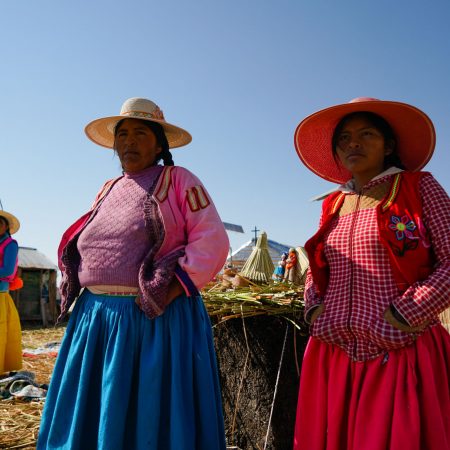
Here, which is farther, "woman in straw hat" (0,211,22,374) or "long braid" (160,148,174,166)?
"woman in straw hat" (0,211,22,374)

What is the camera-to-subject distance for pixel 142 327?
7.57 feet

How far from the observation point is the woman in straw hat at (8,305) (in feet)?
19.6

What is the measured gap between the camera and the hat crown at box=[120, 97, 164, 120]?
8.66ft

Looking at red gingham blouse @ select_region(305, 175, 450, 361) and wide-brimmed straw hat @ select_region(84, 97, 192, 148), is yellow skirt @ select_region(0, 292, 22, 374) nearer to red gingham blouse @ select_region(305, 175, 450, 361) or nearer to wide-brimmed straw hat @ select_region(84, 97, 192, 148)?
wide-brimmed straw hat @ select_region(84, 97, 192, 148)

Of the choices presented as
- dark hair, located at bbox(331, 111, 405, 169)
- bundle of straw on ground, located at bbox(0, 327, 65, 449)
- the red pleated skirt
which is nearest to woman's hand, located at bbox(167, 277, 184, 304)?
the red pleated skirt

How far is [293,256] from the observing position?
594cm

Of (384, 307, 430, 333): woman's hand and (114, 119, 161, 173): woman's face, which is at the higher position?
(114, 119, 161, 173): woman's face

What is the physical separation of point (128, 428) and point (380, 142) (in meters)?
1.80

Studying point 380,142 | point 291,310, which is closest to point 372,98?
point 380,142

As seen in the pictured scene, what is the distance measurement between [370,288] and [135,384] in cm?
117

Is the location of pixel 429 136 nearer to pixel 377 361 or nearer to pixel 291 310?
pixel 377 361

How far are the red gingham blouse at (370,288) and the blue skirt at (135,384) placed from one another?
0.60 m

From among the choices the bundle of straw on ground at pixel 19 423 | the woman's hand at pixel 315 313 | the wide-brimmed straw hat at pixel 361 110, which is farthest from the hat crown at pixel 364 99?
the bundle of straw on ground at pixel 19 423

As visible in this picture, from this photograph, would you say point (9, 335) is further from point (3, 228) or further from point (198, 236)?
point (198, 236)
